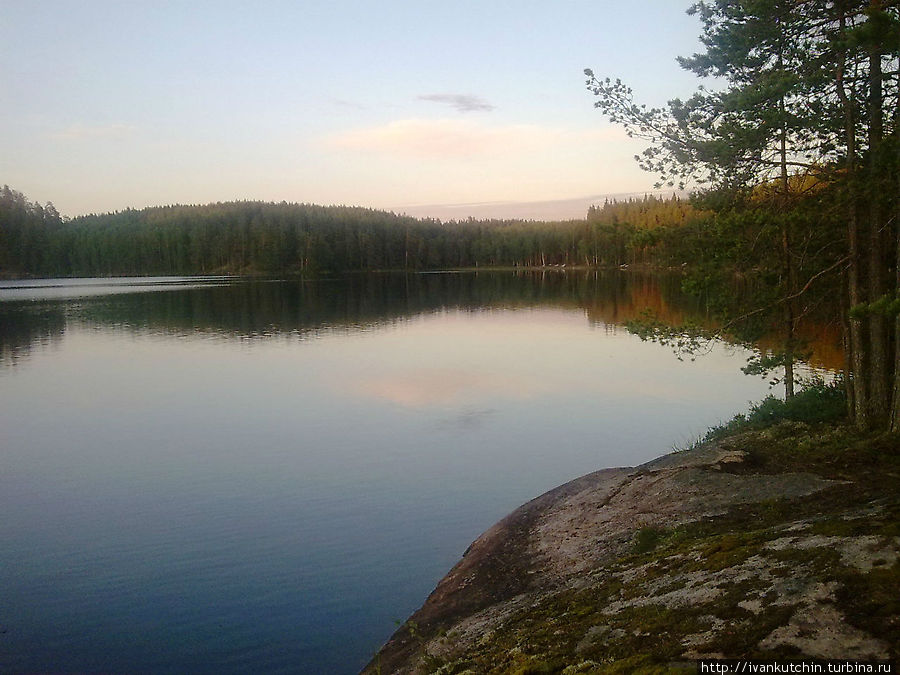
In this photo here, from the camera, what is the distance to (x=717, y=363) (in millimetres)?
35594

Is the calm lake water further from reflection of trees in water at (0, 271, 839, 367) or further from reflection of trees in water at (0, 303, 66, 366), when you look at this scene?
reflection of trees in water at (0, 271, 839, 367)

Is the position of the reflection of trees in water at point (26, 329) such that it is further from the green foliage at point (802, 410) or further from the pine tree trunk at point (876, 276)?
the pine tree trunk at point (876, 276)

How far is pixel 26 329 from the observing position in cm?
5556

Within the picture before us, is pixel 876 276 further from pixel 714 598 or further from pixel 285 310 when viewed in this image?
pixel 285 310

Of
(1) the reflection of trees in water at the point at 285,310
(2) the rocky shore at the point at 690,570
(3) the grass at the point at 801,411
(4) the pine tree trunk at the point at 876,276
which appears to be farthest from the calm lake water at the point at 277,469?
(1) the reflection of trees in water at the point at 285,310

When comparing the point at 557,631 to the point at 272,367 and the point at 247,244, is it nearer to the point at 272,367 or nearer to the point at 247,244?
the point at 272,367

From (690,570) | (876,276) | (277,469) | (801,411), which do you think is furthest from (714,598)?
(277,469)

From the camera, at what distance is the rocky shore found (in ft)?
17.8

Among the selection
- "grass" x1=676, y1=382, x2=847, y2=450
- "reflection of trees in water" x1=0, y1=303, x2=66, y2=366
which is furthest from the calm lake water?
"grass" x1=676, y1=382, x2=847, y2=450

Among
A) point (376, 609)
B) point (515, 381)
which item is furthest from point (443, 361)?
point (376, 609)

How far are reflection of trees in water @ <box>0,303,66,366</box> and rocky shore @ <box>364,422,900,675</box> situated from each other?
3810 cm

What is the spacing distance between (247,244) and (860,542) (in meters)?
206

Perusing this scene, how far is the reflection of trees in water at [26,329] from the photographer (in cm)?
4372

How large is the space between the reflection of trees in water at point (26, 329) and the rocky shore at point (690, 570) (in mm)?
38105
